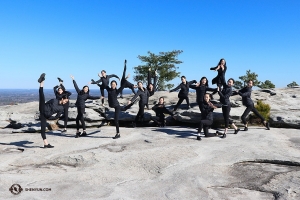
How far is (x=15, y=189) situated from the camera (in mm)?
8328

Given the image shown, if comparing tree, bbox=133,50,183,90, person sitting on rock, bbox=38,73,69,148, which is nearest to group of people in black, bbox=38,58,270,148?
person sitting on rock, bbox=38,73,69,148

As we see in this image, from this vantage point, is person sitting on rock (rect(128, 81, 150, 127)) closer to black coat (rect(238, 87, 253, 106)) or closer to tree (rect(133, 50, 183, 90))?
black coat (rect(238, 87, 253, 106))

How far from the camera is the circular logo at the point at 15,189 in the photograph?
812 cm

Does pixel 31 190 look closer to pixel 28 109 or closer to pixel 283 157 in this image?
pixel 283 157

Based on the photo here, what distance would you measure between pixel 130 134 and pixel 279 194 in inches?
361

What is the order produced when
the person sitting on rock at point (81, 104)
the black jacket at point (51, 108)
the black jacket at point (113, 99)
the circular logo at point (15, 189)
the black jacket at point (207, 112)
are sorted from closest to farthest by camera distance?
the circular logo at point (15, 189) → the black jacket at point (51, 108) → the black jacket at point (207, 112) → the black jacket at point (113, 99) → the person sitting on rock at point (81, 104)

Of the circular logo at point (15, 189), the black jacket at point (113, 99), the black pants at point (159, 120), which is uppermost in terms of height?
the black jacket at point (113, 99)

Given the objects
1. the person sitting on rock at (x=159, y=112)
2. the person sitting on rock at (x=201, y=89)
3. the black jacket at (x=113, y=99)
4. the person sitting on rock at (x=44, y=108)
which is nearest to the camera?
the person sitting on rock at (x=44, y=108)

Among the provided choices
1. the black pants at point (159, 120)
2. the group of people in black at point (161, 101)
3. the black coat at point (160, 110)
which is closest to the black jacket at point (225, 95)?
the group of people in black at point (161, 101)

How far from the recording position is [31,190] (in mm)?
8258

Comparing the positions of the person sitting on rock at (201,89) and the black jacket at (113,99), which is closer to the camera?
the black jacket at (113,99)

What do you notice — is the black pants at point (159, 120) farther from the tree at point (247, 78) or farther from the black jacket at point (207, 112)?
the tree at point (247, 78)

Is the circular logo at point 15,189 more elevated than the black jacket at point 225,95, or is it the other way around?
the black jacket at point 225,95

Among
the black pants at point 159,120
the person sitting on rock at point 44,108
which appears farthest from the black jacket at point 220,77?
the person sitting on rock at point 44,108
